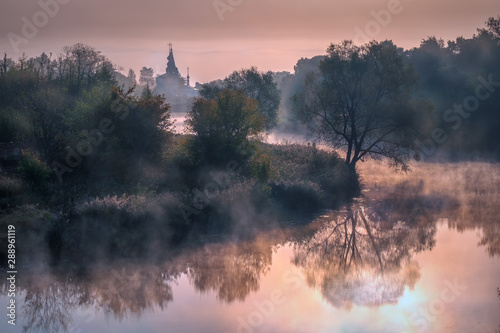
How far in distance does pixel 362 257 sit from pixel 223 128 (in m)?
12.8

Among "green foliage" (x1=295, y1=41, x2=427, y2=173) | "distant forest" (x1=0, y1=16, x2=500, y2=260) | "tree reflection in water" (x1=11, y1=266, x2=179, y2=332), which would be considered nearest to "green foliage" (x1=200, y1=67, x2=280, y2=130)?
"distant forest" (x1=0, y1=16, x2=500, y2=260)

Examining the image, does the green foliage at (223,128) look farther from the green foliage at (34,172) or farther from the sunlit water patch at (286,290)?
the green foliage at (34,172)

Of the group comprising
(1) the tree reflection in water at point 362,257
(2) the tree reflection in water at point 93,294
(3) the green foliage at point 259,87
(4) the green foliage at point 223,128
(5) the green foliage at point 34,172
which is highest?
(3) the green foliage at point 259,87

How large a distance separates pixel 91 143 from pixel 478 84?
4588 cm

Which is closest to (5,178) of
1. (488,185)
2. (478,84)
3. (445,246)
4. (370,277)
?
(370,277)

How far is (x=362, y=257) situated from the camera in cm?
2298

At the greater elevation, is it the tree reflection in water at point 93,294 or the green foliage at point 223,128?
the green foliage at point 223,128

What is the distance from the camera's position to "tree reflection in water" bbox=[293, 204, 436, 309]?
18.5 meters

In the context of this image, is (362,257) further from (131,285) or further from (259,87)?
(259,87)

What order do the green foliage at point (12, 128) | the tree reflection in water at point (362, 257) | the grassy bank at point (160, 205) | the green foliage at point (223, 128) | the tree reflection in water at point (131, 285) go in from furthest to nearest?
the green foliage at point (12, 128) → the green foliage at point (223, 128) → the grassy bank at point (160, 205) → the tree reflection in water at point (362, 257) → the tree reflection in water at point (131, 285)

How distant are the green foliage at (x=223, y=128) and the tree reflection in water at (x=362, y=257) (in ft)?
23.1

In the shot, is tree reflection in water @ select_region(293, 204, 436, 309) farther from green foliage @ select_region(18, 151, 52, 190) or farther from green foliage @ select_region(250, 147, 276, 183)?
green foliage @ select_region(18, 151, 52, 190)

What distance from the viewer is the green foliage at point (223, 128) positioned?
102 ft

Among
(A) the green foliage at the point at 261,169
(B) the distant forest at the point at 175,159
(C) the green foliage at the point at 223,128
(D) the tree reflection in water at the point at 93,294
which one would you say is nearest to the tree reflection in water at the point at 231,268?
(D) the tree reflection in water at the point at 93,294
